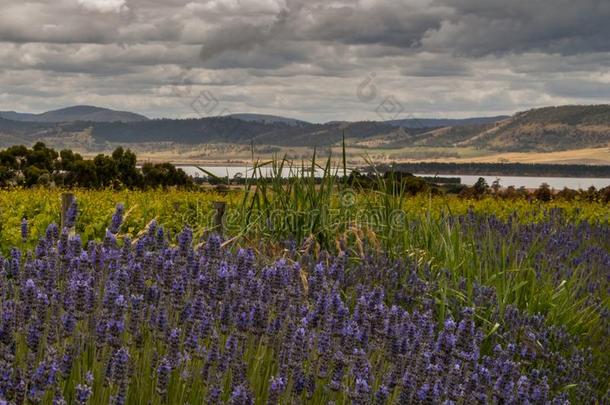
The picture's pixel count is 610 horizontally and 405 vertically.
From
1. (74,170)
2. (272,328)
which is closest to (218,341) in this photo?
(272,328)

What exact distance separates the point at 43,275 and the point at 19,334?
0.53m

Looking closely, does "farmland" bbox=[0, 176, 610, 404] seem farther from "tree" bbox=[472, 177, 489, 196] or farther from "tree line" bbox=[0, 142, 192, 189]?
"tree line" bbox=[0, 142, 192, 189]

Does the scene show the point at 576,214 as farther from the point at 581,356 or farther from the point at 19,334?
the point at 19,334

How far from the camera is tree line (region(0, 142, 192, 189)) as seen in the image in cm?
2127

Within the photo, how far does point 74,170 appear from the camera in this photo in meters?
21.7

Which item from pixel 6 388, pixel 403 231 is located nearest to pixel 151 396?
pixel 6 388

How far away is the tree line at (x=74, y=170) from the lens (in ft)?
69.8

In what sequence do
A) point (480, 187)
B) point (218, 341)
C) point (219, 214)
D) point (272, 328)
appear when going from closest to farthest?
point (218, 341) < point (272, 328) < point (219, 214) < point (480, 187)

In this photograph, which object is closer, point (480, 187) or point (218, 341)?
point (218, 341)

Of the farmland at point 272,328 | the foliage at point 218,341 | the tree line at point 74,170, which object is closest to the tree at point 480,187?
the tree line at point 74,170

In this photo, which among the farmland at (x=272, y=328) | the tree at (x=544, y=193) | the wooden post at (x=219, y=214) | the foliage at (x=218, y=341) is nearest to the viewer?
the foliage at (x=218, y=341)

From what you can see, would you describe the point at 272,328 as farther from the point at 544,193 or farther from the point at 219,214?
the point at 544,193

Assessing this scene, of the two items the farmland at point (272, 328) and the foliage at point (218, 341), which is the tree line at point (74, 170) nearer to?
the farmland at point (272, 328)

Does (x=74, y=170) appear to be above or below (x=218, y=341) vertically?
above
